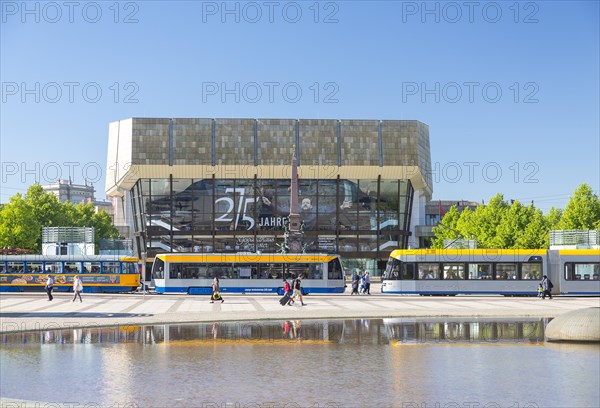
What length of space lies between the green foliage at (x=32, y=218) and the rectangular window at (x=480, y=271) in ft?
154

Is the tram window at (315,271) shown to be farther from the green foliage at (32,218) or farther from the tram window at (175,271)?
the green foliage at (32,218)

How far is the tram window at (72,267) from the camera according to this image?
54.8m

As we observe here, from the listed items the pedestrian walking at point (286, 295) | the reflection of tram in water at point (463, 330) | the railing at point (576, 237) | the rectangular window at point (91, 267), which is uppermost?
the railing at point (576, 237)

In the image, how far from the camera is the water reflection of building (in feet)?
299

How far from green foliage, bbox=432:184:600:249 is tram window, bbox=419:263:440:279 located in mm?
26784

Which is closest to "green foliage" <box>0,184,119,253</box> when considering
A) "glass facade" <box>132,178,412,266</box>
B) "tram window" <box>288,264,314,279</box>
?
"glass facade" <box>132,178,412,266</box>

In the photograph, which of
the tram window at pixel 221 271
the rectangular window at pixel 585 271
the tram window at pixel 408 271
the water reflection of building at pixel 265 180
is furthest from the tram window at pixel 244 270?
the water reflection of building at pixel 265 180

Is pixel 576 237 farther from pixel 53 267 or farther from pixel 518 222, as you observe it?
pixel 53 267

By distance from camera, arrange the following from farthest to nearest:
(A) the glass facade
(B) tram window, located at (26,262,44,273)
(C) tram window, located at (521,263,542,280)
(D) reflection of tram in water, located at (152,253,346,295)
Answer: (A) the glass facade < (B) tram window, located at (26,262,44,273) < (D) reflection of tram in water, located at (152,253,346,295) < (C) tram window, located at (521,263,542,280)

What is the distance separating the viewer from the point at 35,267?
2167 inches

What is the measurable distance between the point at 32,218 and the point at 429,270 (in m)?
45.8

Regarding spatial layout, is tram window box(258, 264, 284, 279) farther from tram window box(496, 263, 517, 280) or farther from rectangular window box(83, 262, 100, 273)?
tram window box(496, 263, 517, 280)

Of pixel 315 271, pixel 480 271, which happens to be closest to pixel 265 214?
pixel 315 271

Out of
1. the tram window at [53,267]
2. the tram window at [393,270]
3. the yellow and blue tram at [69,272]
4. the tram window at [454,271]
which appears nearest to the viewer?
the tram window at [454,271]
